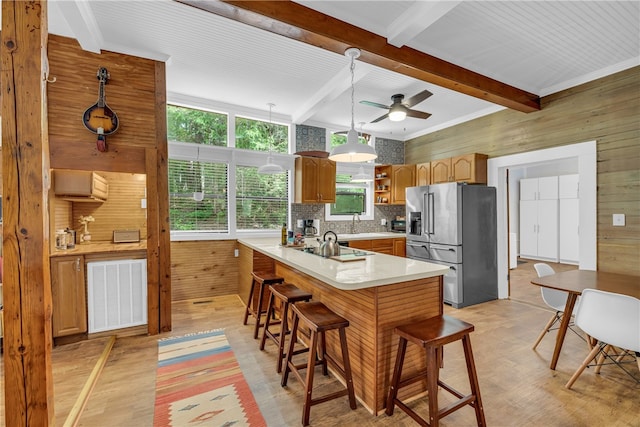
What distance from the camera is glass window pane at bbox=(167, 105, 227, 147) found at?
14.0 ft

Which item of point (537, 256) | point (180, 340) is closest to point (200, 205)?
point (180, 340)

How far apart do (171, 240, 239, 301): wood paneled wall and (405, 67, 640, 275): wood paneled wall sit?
4.68 m

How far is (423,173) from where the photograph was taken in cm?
536

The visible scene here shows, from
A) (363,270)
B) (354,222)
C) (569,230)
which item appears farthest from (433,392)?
(569,230)

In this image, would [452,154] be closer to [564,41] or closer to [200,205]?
[564,41]

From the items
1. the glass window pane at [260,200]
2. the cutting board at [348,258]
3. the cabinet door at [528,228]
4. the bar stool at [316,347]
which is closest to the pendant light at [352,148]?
the cutting board at [348,258]

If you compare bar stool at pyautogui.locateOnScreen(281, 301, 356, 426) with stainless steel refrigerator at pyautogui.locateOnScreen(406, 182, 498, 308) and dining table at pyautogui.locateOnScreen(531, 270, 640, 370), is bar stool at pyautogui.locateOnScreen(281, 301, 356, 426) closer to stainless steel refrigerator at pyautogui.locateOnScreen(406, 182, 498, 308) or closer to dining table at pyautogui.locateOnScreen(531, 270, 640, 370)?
dining table at pyautogui.locateOnScreen(531, 270, 640, 370)

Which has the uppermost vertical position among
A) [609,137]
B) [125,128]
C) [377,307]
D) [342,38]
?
[342,38]

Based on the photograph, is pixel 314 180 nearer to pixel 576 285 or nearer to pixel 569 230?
pixel 576 285

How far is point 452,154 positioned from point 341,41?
139 inches

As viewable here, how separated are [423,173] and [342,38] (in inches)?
138

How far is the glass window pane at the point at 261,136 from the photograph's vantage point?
4.72 m

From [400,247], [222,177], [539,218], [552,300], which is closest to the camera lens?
[552,300]

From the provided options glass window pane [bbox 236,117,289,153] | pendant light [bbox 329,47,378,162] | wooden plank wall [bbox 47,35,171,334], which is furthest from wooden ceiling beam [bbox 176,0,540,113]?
glass window pane [bbox 236,117,289,153]
